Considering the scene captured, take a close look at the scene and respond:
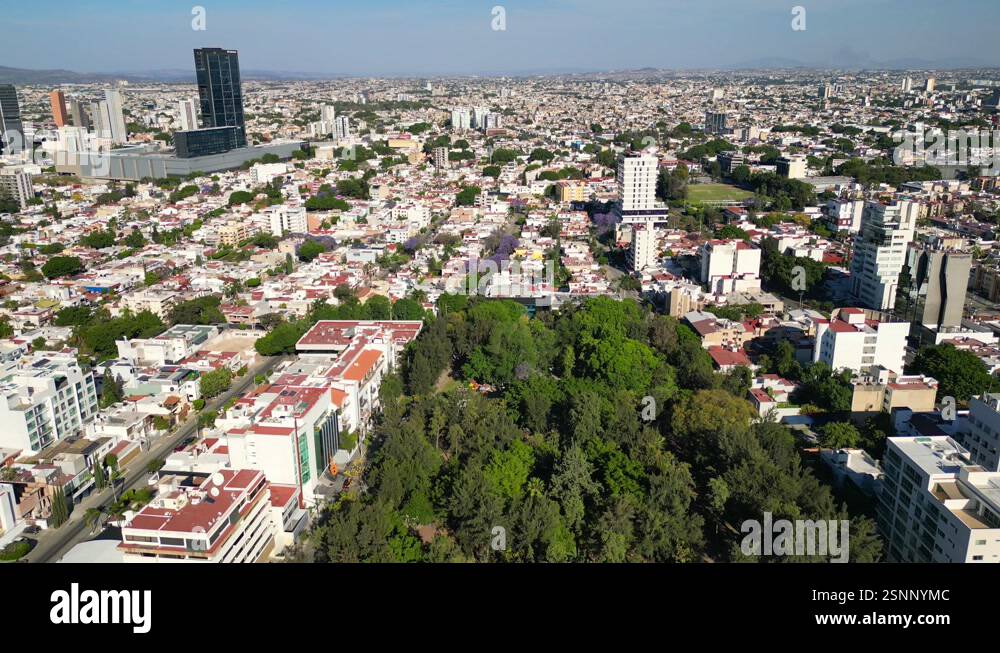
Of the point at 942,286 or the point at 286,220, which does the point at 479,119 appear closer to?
the point at 286,220

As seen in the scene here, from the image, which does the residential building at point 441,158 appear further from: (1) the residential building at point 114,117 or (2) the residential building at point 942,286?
(2) the residential building at point 942,286

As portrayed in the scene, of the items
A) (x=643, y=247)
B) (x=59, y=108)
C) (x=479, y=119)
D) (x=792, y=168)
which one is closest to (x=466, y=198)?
(x=643, y=247)

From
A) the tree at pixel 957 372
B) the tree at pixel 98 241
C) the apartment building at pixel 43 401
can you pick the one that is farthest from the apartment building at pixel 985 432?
the tree at pixel 98 241

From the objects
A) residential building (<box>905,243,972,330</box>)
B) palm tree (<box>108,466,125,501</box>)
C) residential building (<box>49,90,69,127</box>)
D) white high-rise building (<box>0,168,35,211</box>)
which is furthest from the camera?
residential building (<box>49,90,69,127</box>)

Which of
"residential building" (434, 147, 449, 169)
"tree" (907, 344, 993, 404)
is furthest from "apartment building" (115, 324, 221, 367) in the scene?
"residential building" (434, 147, 449, 169)

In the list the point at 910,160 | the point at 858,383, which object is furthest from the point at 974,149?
the point at 858,383

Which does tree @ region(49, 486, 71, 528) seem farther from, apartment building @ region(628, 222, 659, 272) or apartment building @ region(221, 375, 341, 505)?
apartment building @ region(628, 222, 659, 272)
